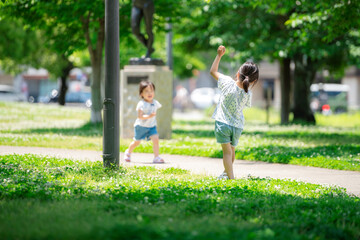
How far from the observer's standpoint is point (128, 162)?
9148 millimetres

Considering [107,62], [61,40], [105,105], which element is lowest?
[105,105]

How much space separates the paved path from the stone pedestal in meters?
3.04

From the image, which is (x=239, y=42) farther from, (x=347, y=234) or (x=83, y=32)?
(x=347, y=234)

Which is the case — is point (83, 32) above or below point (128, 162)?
above

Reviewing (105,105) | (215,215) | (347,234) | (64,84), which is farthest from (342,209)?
(64,84)

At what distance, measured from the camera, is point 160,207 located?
5.19m

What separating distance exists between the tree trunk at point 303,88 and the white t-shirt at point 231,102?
57.8 feet

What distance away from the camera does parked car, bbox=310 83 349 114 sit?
37.0 m

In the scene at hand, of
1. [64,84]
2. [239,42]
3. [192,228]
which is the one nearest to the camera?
[192,228]

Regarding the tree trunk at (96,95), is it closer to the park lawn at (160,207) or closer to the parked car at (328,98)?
the park lawn at (160,207)

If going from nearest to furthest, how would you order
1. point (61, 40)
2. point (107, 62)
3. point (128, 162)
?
point (107, 62) → point (128, 162) → point (61, 40)

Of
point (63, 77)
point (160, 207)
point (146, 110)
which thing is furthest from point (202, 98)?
point (160, 207)

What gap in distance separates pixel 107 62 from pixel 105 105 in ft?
1.97

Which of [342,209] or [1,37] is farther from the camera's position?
[1,37]
